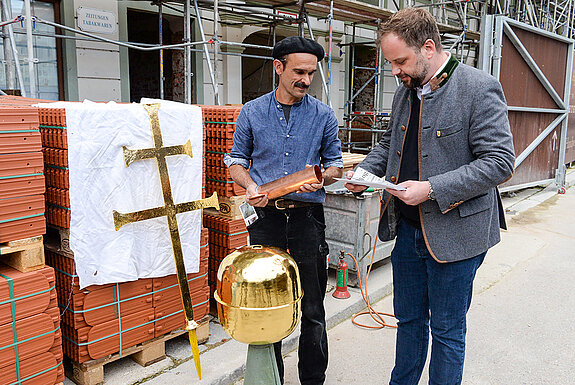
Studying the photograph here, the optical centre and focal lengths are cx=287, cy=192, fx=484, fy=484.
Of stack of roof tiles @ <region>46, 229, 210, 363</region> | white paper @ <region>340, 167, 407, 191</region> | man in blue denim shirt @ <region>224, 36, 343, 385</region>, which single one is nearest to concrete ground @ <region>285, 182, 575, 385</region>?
man in blue denim shirt @ <region>224, 36, 343, 385</region>

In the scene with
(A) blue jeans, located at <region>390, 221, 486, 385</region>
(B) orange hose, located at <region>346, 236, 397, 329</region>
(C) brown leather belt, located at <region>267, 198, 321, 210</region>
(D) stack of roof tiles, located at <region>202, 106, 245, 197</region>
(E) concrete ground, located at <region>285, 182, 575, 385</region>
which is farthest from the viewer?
(B) orange hose, located at <region>346, 236, 397, 329</region>

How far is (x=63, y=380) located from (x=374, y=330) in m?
2.48

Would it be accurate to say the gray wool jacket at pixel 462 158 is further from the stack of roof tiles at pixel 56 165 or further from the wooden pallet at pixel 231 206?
the stack of roof tiles at pixel 56 165

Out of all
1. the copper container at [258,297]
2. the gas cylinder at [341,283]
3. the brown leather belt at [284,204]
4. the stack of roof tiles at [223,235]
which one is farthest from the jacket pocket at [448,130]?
the gas cylinder at [341,283]

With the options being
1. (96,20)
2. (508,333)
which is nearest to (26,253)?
(508,333)

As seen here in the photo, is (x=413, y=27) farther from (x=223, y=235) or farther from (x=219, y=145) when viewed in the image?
(x=223, y=235)

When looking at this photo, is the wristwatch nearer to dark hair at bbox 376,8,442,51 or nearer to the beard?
the beard

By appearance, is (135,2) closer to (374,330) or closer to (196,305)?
(196,305)

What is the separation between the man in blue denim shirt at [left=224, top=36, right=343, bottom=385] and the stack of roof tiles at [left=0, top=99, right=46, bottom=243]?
1108mm

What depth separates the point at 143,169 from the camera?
10.2 ft

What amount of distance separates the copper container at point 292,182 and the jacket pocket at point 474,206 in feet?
2.36

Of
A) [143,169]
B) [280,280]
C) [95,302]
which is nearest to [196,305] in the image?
[95,302]

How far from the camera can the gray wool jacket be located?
2229 mm

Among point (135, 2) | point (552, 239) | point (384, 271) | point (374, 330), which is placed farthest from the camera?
point (135, 2)
